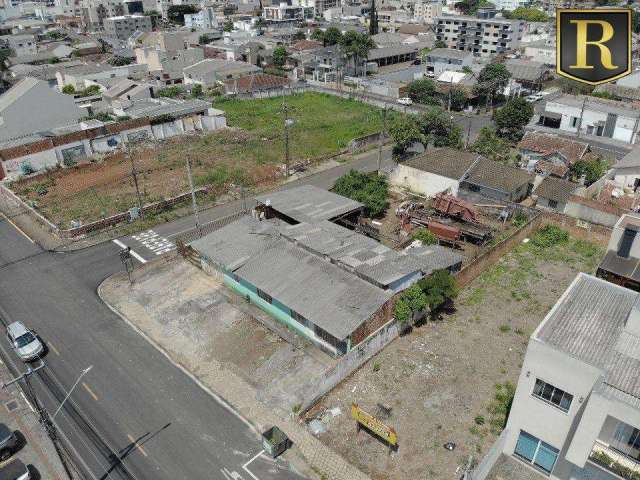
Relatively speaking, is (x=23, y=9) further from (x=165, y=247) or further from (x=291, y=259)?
(x=291, y=259)

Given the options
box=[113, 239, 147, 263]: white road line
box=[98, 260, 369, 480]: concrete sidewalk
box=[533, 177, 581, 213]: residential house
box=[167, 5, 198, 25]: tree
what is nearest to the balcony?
box=[98, 260, 369, 480]: concrete sidewalk

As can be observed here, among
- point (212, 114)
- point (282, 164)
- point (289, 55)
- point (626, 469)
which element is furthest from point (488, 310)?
point (289, 55)

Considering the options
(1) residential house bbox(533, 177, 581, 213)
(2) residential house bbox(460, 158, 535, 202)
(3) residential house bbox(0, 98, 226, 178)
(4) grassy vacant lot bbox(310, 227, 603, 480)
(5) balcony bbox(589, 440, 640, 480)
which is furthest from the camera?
(3) residential house bbox(0, 98, 226, 178)

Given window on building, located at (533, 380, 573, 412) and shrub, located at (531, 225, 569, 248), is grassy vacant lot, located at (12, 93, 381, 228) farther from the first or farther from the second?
window on building, located at (533, 380, 573, 412)

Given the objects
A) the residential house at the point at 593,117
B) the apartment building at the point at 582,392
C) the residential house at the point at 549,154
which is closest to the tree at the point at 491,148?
the residential house at the point at 549,154

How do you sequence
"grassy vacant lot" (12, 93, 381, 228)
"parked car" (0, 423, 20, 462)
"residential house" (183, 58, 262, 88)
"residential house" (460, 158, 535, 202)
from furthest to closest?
"residential house" (183, 58, 262, 88) → "grassy vacant lot" (12, 93, 381, 228) → "residential house" (460, 158, 535, 202) → "parked car" (0, 423, 20, 462)

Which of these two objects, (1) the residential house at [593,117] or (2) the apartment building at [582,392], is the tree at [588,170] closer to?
(1) the residential house at [593,117]

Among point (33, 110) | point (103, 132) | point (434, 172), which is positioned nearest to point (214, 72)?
point (33, 110)

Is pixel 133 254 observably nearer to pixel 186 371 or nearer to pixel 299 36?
pixel 186 371
